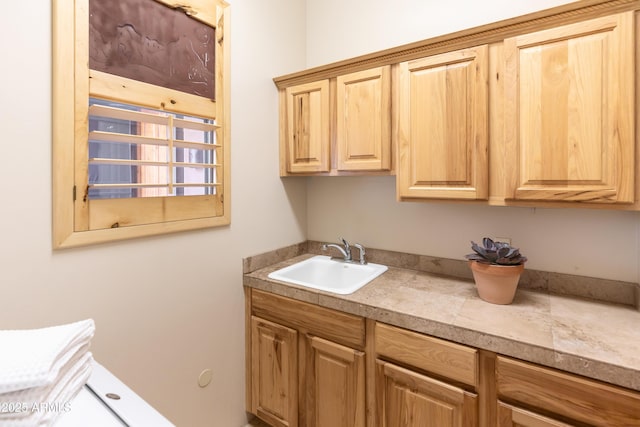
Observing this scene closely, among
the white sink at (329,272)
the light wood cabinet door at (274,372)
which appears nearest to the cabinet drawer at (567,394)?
the white sink at (329,272)

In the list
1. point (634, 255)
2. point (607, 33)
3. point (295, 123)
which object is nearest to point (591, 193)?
point (634, 255)

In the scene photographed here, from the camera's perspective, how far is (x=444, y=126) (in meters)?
1.48

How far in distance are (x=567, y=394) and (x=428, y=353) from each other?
1.40ft

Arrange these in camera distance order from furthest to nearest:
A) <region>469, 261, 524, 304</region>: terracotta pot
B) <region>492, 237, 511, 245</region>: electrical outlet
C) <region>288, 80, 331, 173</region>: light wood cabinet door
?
<region>288, 80, 331, 173</region>: light wood cabinet door → <region>492, 237, 511, 245</region>: electrical outlet → <region>469, 261, 524, 304</region>: terracotta pot

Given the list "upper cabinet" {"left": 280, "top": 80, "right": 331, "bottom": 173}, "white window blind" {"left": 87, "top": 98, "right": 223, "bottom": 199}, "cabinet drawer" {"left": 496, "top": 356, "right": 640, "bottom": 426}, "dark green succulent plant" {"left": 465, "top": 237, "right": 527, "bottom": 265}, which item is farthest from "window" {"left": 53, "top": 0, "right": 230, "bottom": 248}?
"cabinet drawer" {"left": 496, "top": 356, "right": 640, "bottom": 426}

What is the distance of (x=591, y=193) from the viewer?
119cm

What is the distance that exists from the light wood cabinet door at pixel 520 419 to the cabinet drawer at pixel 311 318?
1.83 feet

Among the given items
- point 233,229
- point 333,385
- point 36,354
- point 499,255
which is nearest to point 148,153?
point 233,229

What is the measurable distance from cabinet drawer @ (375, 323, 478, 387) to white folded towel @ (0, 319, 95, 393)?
41.1 inches

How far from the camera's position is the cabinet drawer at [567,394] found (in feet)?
3.00

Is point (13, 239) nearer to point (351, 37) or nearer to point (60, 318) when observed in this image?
point (60, 318)

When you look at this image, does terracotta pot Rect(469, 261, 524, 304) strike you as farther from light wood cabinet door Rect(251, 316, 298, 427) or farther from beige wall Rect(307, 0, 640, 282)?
light wood cabinet door Rect(251, 316, 298, 427)

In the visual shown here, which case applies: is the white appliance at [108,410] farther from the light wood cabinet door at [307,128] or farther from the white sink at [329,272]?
the light wood cabinet door at [307,128]

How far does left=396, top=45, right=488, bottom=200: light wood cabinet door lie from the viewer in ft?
4.60
